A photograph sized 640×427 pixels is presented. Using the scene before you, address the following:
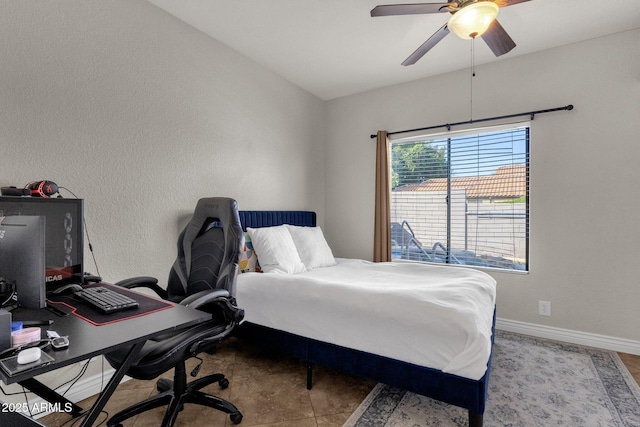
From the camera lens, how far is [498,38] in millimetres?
2064

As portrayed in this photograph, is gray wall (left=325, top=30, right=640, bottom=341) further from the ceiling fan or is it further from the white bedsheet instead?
the ceiling fan

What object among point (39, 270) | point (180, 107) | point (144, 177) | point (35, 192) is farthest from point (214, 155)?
point (39, 270)

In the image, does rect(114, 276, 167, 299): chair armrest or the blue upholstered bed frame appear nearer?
the blue upholstered bed frame

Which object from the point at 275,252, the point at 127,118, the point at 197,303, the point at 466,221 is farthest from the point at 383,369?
the point at 127,118

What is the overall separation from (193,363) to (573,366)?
283cm

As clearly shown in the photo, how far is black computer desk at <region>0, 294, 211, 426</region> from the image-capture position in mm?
794

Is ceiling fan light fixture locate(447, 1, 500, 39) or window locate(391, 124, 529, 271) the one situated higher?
ceiling fan light fixture locate(447, 1, 500, 39)

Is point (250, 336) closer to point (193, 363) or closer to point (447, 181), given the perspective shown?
point (193, 363)

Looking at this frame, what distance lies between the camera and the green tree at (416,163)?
11.7 feet

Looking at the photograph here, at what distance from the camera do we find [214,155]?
9.18 ft

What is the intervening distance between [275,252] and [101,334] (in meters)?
1.75

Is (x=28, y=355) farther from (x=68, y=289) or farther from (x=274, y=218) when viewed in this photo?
(x=274, y=218)

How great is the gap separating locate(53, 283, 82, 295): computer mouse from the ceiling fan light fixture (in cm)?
234

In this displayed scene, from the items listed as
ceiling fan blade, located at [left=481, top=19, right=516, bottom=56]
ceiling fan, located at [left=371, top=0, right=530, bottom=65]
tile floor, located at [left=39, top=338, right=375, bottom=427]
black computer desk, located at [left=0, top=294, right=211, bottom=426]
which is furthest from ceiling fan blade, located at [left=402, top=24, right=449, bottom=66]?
tile floor, located at [left=39, top=338, right=375, bottom=427]
